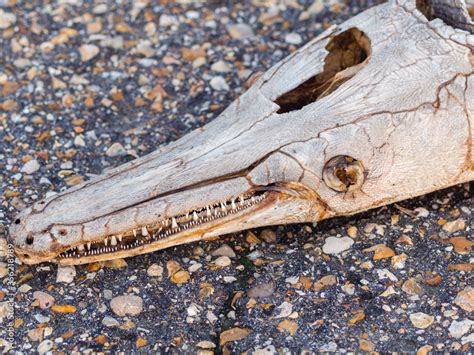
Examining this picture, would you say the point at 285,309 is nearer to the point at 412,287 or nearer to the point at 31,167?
the point at 412,287

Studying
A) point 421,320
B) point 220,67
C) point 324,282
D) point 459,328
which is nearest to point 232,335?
point 324,282

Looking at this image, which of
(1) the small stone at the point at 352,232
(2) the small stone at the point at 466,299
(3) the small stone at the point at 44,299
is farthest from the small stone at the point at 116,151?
(2) the small stone at the point at 466,299

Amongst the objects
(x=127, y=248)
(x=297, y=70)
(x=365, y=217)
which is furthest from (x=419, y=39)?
(x=127, y=248)

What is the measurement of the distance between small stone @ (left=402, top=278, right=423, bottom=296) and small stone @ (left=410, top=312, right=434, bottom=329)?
0.42ft

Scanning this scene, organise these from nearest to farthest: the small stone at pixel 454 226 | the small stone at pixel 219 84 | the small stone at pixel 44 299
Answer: the small stone at pixel 44 299 < the small stone at pixel 454 226 < the small stone at pixel 219 84

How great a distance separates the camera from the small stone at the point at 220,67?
5387mm

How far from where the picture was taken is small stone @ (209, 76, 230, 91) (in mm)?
5254

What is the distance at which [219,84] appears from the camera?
529 centimetres

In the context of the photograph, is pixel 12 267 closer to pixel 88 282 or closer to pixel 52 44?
pixel 88 282

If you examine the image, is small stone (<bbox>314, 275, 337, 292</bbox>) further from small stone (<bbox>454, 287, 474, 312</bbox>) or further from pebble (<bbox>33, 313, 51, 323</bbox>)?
pebble (<bbox>33, 313, 51, 323</bbox>)

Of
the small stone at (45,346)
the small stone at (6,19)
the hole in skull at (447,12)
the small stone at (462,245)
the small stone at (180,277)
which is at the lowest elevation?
the small stone at (462,245)

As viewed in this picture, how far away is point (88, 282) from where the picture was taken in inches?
159

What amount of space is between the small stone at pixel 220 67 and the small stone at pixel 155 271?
173 centimetres

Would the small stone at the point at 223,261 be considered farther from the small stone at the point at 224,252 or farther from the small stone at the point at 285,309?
the small stone at the point at 285,309
